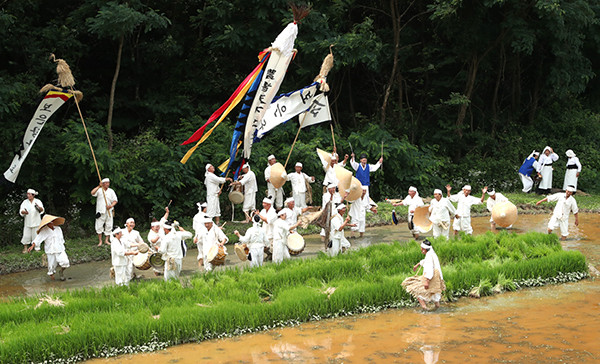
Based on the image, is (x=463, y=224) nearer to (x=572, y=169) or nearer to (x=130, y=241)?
Result: (x=130, y=241)

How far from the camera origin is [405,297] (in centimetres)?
1108

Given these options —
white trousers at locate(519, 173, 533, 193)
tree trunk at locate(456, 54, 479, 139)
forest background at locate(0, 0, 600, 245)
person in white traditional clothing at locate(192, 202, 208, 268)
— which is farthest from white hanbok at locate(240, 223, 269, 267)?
tree trunk at locate(456, 54, 479, 139)

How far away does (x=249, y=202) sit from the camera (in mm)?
17188

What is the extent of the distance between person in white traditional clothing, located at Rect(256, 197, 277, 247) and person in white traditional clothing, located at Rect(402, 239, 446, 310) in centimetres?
325

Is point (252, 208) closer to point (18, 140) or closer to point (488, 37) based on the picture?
point (18, 140)

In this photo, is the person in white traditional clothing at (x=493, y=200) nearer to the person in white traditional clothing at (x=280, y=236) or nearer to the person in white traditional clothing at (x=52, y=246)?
the person in white traditional clothing at (x=280, y=236)

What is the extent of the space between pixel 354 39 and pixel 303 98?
6.08 m

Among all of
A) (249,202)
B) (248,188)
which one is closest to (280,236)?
(248,188)

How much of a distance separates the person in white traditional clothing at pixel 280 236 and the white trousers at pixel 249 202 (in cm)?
418

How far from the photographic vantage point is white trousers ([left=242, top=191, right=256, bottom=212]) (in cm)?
1714

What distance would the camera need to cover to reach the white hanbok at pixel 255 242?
12484 mm

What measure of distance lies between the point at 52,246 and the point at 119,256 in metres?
1.63

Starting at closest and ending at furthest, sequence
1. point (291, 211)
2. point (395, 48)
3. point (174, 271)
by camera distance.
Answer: point (174, 271)
point (291, 211)
point (395, 48)

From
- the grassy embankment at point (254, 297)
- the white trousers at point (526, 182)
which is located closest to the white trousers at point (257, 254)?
the grassy embankment at point (254, 297)
